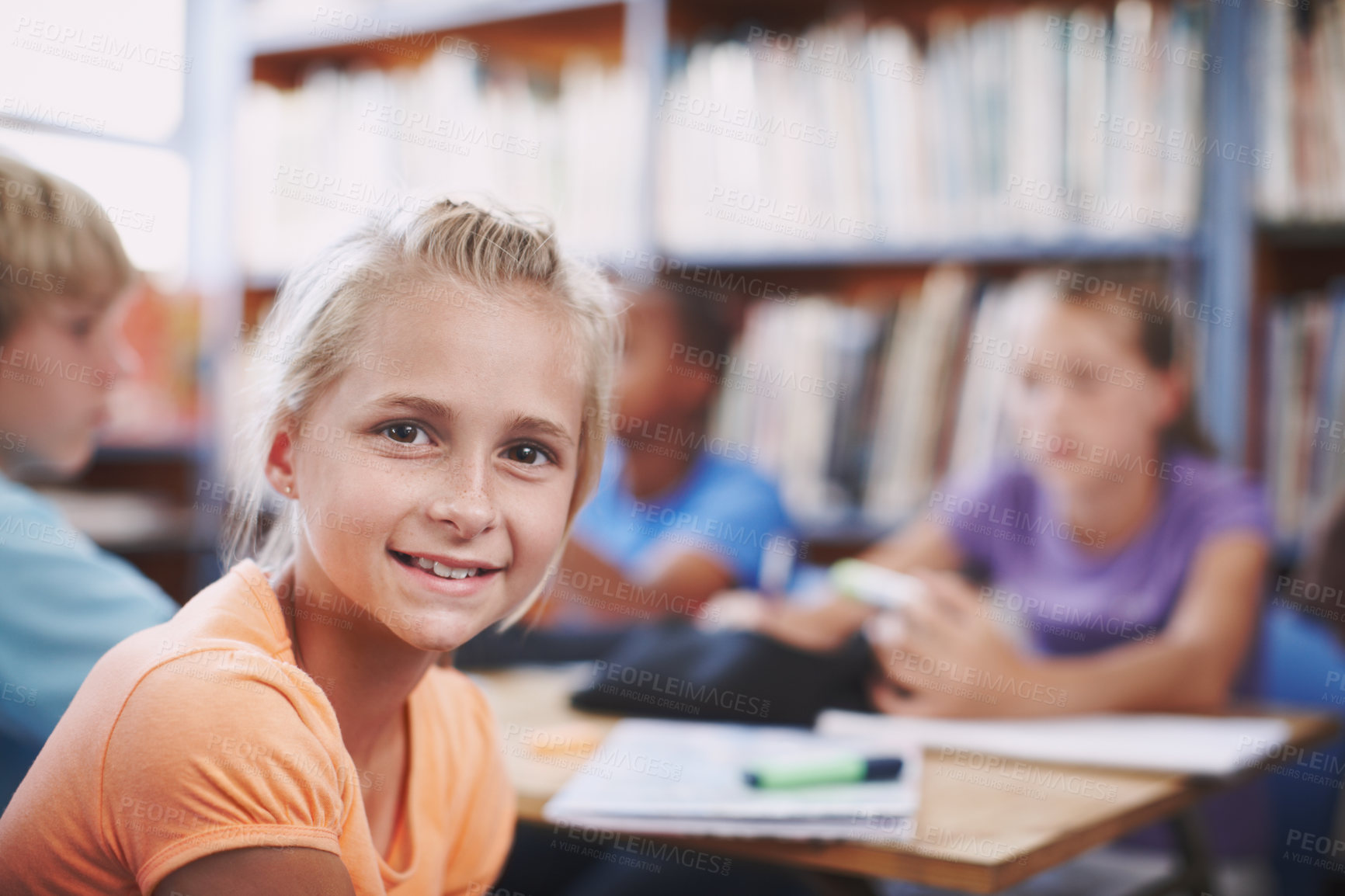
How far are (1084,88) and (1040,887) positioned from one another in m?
1.31

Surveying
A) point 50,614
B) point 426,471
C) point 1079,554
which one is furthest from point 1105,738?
point 50,614

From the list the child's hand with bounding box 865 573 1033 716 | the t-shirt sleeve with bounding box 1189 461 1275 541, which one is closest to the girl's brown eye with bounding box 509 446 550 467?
the child's hand with bounding box 865 573 1033 716

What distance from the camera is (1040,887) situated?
1.41 m

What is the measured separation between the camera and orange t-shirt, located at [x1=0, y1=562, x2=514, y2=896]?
1.70ft

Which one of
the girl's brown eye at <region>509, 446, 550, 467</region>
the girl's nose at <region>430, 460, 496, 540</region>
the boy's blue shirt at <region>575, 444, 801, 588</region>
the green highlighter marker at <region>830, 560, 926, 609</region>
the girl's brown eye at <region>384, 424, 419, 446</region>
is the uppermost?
the girl's brown eye at <region>384, 424, 419, 446</region>

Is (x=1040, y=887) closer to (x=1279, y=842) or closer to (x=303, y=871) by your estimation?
(x=1279, y=842)

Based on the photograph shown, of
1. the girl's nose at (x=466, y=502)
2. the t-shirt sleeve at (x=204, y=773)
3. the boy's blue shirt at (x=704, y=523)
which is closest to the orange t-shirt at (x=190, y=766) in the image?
the t-shirt sleeve at (x=204, y=773)

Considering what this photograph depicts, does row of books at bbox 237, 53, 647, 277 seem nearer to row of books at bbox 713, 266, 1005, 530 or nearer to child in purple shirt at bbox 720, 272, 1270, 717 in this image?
row of books at bbox 713, 266, 1005, 530

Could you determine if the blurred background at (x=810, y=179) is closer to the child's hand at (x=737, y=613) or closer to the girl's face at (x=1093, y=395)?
the girl's face at (x=1093, y=395)

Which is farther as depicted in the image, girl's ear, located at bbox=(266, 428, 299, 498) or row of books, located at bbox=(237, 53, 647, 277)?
row of books, located at bbox=(237, 53, 647, 277)

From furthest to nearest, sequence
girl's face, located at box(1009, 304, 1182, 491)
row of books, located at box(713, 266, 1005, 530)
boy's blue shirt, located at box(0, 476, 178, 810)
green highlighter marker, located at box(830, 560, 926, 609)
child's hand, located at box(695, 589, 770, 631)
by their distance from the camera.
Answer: row of books, located at box(713, 266, 1005, 530) < girl's face, located at box(1009, 304, 1182, 491) < child's hand, located at box(695, 589, 770, 631) < green highlighter marker, located at box(830, 560, 926, 609) < boy's blue shirt, located at box(0, 476, 178, 810)

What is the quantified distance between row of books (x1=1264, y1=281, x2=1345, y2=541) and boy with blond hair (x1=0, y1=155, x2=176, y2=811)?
1731mm

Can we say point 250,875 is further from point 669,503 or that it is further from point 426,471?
point 669,503

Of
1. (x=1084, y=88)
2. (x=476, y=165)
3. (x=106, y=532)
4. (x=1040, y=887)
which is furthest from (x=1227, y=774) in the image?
(x=106, y=532)
